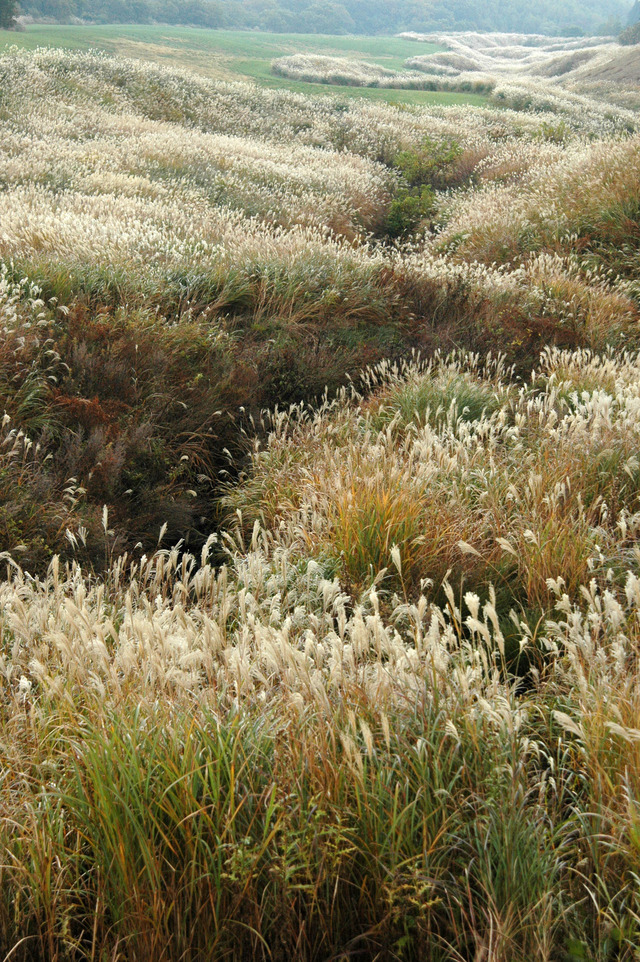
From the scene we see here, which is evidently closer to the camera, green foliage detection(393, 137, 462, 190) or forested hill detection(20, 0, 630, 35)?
green foliage detection(393, 137, 462, 190)

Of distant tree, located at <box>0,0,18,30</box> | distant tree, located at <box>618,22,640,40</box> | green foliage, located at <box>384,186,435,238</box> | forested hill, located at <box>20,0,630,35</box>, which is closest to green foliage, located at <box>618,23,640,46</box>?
distant tree, located at <box>618,22,640,40</box>

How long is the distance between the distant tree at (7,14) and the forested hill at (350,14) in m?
20.9

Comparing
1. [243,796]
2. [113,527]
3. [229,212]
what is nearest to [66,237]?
[229,212]

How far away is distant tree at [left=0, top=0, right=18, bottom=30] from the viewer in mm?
34406

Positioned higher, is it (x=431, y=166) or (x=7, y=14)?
(x=7, y=14)

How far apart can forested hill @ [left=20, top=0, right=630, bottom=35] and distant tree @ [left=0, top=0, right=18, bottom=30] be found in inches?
824

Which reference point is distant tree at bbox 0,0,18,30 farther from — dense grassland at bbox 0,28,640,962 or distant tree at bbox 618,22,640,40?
distant tree at bbox 618,22,640,40

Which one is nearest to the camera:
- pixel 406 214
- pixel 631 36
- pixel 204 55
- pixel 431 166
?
pixel 406 214

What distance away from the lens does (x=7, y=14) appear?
35000 mm

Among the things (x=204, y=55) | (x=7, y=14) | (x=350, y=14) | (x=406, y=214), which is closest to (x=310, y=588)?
Result: (x=406, y=214)

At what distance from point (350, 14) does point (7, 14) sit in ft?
367

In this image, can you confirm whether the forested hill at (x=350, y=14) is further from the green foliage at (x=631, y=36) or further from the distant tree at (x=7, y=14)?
the green foliage at (x=631, y=36)

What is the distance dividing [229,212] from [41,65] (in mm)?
14708

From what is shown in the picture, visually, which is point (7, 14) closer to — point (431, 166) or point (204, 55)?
point (204, 55)
